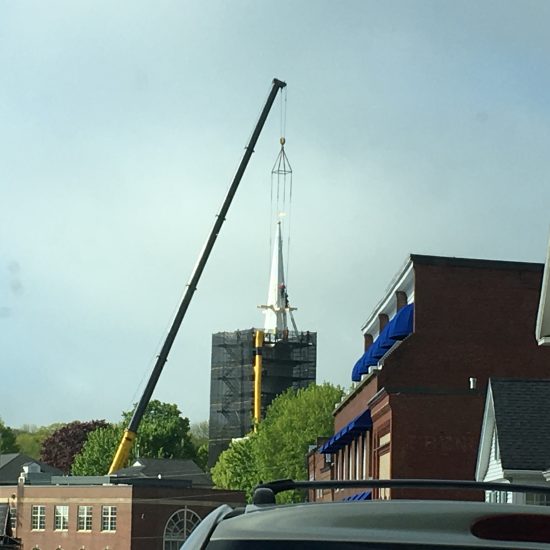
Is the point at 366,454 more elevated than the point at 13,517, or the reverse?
the point at 366,454

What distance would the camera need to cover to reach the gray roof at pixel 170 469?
149 metres

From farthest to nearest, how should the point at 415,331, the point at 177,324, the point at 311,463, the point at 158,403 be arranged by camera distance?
the point at 158,403, the point at 311,463, the point at 177,324, the point at 415,331

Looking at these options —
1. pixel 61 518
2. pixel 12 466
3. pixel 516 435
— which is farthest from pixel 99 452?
pixel 516 435

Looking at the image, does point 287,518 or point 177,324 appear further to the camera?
point 177,324

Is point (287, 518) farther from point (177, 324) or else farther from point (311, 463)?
point (311, 463)

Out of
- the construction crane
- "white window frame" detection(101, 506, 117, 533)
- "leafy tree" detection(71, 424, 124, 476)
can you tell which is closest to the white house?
the construction crane

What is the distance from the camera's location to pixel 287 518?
3707 millimetres

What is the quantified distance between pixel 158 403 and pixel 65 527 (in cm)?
4545

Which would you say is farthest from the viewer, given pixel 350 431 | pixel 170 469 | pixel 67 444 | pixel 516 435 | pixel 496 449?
pixel 67 444

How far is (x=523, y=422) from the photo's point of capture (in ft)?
119

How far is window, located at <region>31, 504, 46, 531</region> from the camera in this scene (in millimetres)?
126688

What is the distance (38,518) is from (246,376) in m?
70.3

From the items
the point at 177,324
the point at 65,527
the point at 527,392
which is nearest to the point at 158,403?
the point at 65,527

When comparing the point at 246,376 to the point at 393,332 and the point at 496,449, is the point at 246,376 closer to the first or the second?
the point at 393,332
